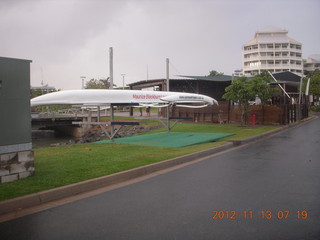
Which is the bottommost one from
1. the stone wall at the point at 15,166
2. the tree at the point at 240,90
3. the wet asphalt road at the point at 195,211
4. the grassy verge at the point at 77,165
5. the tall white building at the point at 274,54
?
the wet asphalt road at the point at 195,211

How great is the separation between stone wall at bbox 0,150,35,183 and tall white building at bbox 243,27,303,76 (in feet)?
322

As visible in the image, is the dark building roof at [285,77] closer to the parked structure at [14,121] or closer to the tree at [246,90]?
the tree at [246,90]

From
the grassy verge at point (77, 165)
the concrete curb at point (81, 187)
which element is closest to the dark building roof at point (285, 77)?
the grassy verge at point (77, 165)

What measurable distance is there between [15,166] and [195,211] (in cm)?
410

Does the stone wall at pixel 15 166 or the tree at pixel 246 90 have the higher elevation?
the tree at pixel 246 90

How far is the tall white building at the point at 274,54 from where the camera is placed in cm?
10194

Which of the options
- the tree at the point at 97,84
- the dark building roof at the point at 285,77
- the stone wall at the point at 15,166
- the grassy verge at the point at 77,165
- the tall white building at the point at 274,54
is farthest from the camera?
the tall white building at the point at 274,54

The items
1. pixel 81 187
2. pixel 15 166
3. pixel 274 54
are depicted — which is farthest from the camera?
pixel 274 54

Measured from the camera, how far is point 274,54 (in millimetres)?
103188

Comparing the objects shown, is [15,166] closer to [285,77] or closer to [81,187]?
[81,187]

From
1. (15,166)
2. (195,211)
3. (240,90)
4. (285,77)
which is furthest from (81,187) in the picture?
(285,77)

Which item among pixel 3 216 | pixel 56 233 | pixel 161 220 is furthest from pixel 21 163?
pixel 161 220

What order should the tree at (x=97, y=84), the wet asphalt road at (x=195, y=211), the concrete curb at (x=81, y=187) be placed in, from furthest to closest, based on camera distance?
the tree at (x=97, y=84) < the concrete curb at (x=81, y=187) < the wet asphalt road at (x=195, y=211)

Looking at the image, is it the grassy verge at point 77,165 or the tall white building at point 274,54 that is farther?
the tall white building at point 274,54
